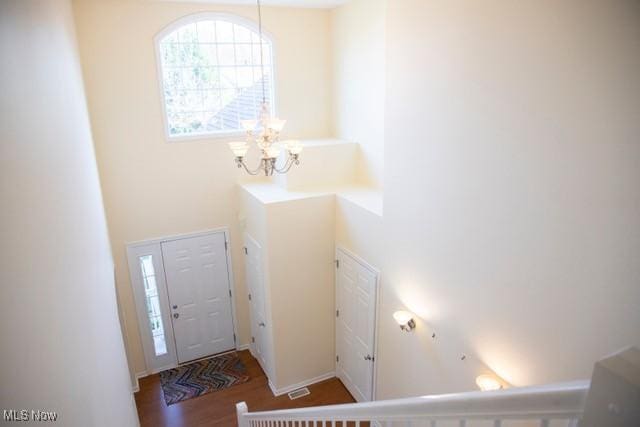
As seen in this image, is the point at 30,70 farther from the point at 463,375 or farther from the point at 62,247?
the point at 463,375

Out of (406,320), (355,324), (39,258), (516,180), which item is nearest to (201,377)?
(355,324)

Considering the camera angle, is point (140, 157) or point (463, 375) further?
point (140, 157)

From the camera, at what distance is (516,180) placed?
2807 mm

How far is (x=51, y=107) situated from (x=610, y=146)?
303cm

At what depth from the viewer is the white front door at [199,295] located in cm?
635

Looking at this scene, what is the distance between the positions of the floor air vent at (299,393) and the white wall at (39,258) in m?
4.09

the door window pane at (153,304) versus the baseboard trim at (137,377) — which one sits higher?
the door window pane at (153,304)

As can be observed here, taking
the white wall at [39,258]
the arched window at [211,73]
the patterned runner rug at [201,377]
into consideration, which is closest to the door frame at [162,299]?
the patterned runner rug at [201,377]

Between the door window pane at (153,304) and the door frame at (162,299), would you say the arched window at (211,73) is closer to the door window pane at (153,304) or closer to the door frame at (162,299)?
the door frame at (162,299)

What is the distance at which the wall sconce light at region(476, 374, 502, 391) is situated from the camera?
10.2ft

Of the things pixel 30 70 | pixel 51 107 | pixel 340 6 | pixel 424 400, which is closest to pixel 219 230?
pixel 340 6

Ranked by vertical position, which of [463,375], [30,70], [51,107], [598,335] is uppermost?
[30,70]

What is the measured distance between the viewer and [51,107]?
7.16 ft

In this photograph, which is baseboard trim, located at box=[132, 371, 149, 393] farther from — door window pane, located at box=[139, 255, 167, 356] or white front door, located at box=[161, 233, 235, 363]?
white front door, located at box=[161, 233, 235, 363]
